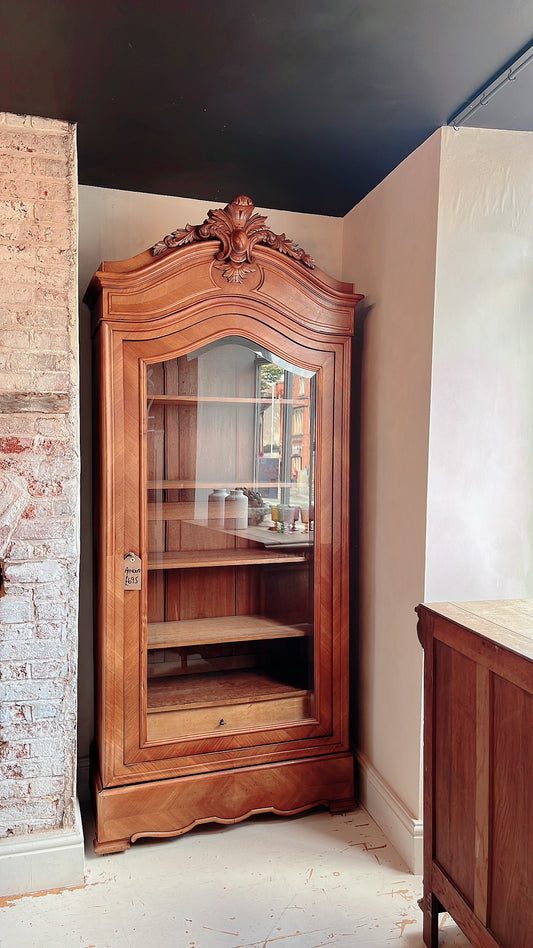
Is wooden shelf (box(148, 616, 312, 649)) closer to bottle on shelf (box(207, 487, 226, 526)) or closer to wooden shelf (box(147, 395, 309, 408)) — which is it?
bottle on shelf (box(207, 487, 226, 526))

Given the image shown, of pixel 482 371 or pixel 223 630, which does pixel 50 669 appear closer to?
pixel 223 630

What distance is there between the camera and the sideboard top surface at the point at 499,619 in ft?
4.71

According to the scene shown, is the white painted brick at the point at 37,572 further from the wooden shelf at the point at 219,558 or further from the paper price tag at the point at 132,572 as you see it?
the wooden shelf at the point at 219,558

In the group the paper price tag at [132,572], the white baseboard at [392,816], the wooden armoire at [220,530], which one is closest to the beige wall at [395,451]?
the white baseboard at [392,816]

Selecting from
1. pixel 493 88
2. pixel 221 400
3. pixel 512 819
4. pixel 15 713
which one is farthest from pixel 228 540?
pixel 493 88

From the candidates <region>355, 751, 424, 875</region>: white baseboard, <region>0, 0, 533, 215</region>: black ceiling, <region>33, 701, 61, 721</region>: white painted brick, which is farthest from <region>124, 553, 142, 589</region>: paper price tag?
<region>0, 0, 533, 215</region>: black ceiling

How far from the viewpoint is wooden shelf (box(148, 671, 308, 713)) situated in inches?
90.7

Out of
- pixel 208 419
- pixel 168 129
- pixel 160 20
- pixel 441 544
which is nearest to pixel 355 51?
pixel 160 20

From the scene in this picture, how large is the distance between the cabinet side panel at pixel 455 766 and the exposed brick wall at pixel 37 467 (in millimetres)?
1136

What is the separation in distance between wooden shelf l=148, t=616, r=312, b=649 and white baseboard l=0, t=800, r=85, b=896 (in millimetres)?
678

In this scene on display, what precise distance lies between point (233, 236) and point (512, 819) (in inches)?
73.7

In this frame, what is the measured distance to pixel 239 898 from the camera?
2.01 meters

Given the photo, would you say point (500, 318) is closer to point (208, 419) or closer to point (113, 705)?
point (208, 419)

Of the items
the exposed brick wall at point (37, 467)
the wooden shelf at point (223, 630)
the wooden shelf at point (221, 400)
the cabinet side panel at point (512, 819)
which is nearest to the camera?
the cabinet side panel at point (512, 819)
